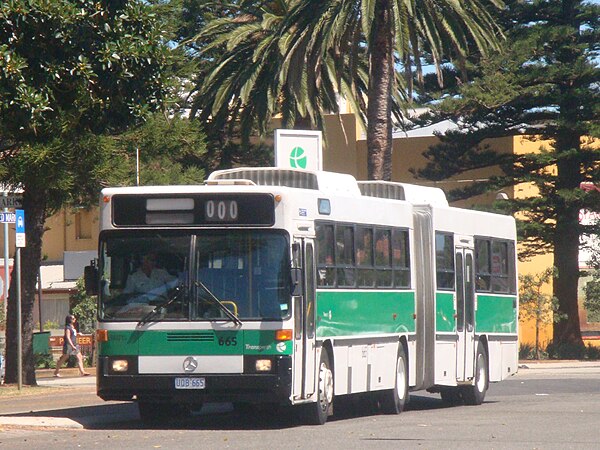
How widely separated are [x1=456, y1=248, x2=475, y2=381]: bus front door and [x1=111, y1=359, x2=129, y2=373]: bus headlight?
23.9ft

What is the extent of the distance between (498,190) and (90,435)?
1257 inches

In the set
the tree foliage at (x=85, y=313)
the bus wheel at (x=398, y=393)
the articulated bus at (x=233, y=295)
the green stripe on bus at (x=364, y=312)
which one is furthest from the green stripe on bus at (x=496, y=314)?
the tree foliage at (x=85, y=313)

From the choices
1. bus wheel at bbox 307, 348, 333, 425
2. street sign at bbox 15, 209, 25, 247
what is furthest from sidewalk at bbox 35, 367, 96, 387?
bus wheel at bbox 307, 348, 333, 425

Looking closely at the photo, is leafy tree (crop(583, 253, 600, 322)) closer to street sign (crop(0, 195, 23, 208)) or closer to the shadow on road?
the shadow on road

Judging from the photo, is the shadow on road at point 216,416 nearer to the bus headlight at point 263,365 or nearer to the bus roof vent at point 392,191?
the bus headlight at point 263,365

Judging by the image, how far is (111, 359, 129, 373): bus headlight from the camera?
16391mm

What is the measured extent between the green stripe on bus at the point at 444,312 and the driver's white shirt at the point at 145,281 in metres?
6.08

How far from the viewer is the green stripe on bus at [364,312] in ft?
57.3

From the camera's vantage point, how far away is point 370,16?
90.6 feet

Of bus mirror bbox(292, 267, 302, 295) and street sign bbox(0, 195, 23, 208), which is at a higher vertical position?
street sign bbox(0, 195, 23, 208)

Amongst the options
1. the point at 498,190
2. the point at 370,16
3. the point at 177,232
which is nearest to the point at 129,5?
the point at 177,232

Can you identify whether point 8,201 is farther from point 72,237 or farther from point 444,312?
point 72,237

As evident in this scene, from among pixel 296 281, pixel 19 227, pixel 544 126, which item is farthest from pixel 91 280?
pixel 544 126

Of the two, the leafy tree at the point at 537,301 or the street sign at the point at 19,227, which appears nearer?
the street sign at the point at 19,227
